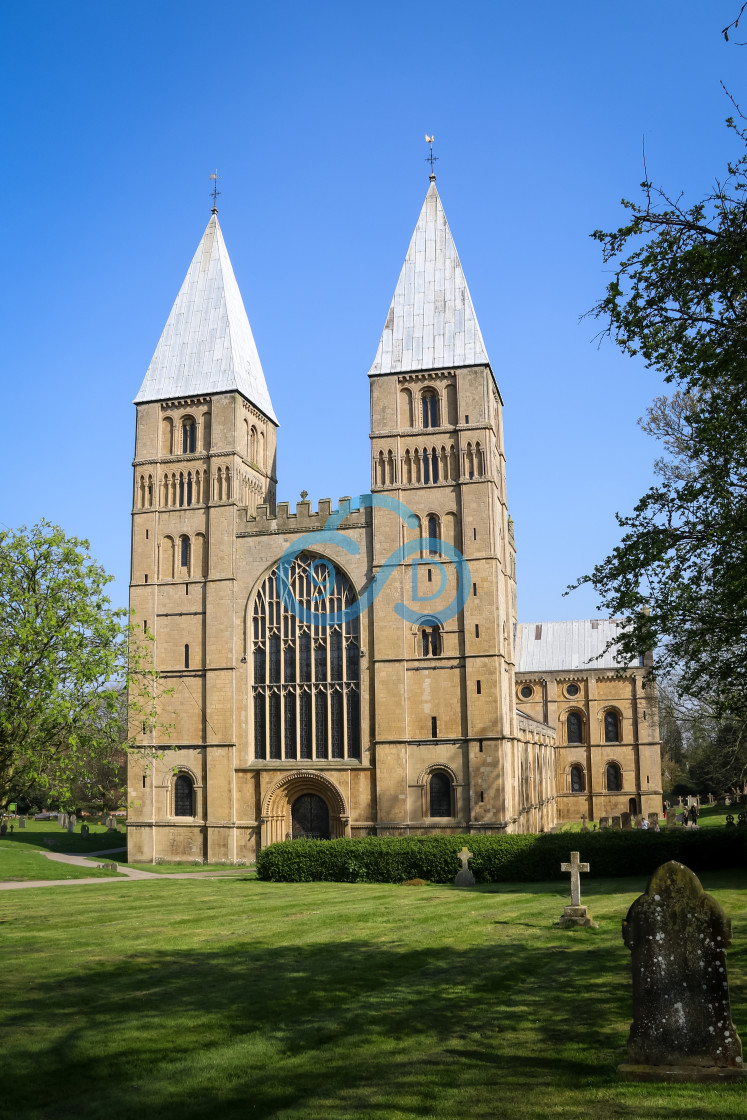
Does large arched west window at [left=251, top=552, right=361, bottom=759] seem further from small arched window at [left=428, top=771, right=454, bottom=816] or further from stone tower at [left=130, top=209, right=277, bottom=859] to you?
small arched window at [left=428, top=771, right=454, bottom=816]

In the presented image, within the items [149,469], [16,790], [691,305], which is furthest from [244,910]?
[149,469]

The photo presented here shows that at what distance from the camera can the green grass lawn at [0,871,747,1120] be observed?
7.81 meters

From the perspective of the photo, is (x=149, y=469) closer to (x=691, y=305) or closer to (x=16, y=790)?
(x=16, y=790)

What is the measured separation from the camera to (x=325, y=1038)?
991cm

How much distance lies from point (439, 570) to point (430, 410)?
666 centimetres

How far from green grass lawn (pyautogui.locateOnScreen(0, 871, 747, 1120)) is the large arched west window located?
56.4ft

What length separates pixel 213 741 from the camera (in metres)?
38.0

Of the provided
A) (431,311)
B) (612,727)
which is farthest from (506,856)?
(612,727)

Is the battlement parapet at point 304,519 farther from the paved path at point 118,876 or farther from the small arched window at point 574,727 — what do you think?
the small arched window at point 574,727

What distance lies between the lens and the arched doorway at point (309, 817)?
3766 cm

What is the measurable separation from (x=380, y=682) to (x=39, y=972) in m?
23.4

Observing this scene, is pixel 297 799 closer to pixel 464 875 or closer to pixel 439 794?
pixel 439 794

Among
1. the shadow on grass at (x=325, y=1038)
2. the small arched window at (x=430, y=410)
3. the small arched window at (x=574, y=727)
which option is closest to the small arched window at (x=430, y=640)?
the small arched window at (x=430, y=410)

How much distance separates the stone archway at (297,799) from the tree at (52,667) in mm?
16518
